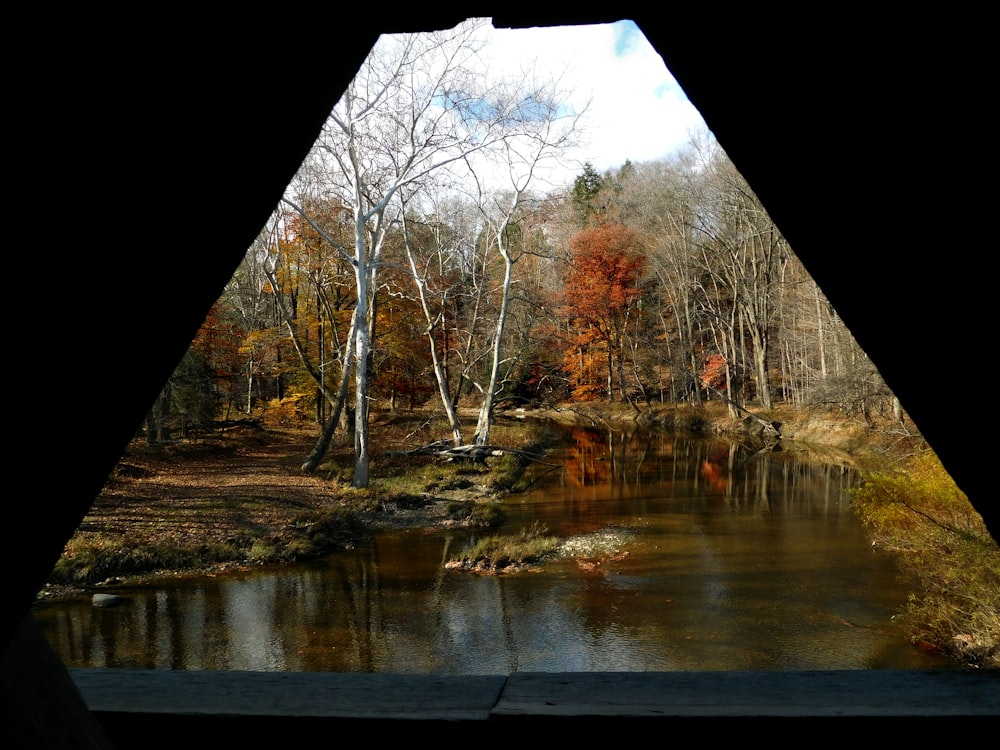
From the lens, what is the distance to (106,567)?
1141cm

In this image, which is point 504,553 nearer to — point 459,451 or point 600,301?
point 459,451

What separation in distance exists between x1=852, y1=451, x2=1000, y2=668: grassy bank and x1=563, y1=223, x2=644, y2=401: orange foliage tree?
28363mm

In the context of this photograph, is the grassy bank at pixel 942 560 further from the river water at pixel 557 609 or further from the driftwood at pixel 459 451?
the driftwood at pixel 459 451

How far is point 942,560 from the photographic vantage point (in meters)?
9.53

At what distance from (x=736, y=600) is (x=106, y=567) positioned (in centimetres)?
1032

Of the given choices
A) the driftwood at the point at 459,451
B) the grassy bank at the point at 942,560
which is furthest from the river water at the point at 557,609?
the driftwood at the point at 459,451

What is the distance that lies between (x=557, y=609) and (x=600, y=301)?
1225 inches

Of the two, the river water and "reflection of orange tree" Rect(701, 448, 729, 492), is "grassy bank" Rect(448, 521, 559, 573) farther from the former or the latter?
"reflection of orange tree" Rect(701, 448, 729, 492)

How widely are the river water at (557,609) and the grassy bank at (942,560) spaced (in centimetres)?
39

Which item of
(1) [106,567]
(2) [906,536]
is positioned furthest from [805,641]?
(1) [106,567]

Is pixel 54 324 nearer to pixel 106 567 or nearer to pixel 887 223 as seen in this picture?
pixel 887 223

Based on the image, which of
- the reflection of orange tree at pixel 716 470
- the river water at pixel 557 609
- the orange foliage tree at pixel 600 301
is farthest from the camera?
the orange foliage tree at pixel 600 301

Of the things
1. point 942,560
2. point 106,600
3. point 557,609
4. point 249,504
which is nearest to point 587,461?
point 249,504

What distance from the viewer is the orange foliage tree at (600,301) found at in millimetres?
39688
